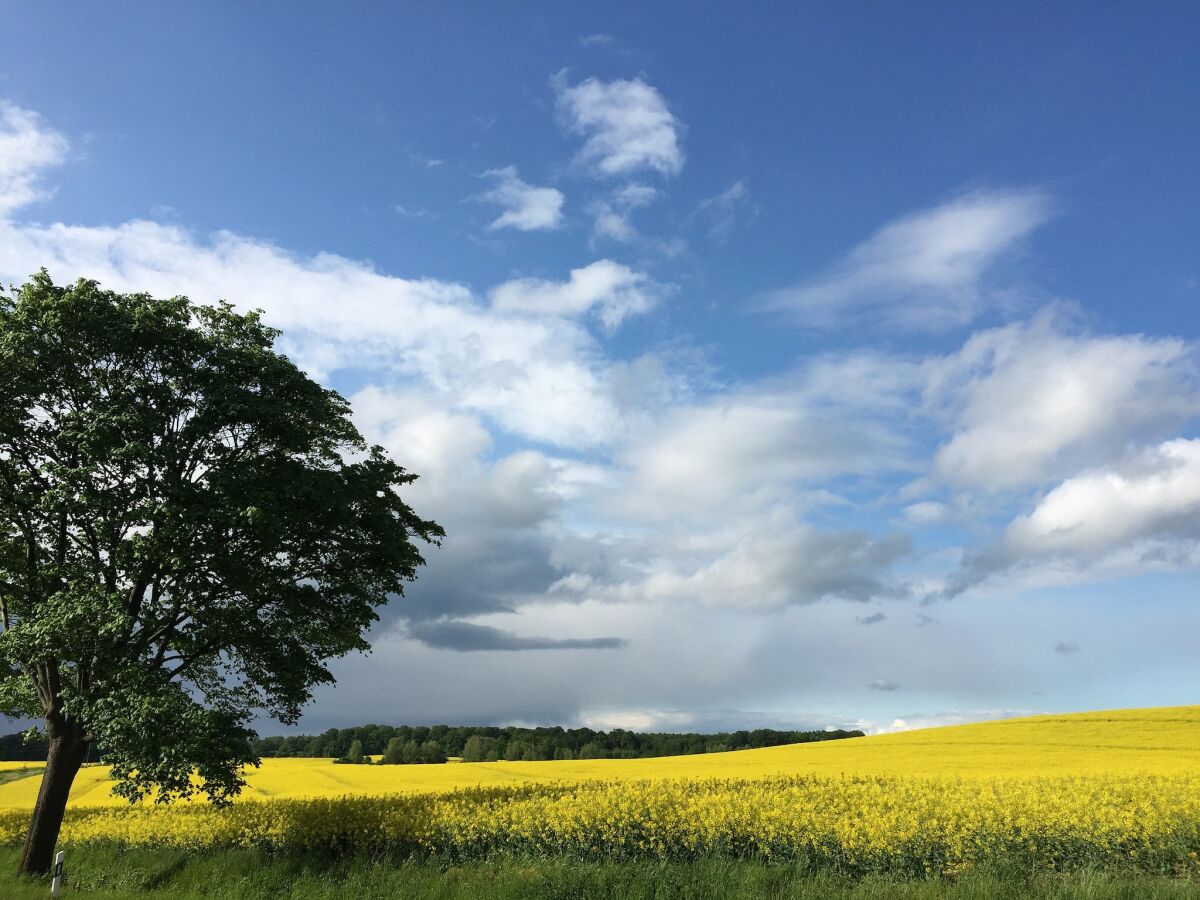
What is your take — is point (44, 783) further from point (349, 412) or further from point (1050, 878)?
point (1050, 878)

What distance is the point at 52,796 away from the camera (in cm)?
1877

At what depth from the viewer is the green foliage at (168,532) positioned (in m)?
17.3

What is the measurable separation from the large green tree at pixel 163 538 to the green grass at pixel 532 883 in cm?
200

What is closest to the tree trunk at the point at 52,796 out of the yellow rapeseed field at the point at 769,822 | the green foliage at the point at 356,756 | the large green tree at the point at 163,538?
the large green tree at the point at 163,538

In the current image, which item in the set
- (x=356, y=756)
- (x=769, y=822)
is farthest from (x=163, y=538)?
(x=356, y=756)

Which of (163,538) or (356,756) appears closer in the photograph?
(163,538)

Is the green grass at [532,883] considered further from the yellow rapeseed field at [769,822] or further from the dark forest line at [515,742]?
the dark forest line at [515,742]

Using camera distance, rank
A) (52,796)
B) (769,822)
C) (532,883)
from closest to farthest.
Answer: (532,883), (769,822), (52,796)

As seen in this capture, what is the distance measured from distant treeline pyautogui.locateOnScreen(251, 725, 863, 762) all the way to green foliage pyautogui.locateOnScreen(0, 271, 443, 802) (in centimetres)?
4926

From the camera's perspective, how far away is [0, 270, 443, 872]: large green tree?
17344mm

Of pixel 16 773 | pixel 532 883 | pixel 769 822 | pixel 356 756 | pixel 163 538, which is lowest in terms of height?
pixel 532 883

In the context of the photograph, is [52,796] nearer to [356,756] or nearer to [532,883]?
[532,883]

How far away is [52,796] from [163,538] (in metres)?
7.48

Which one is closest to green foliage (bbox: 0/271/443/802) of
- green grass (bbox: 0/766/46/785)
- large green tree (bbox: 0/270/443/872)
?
large green tree (bbox: 0/270/443/872)
